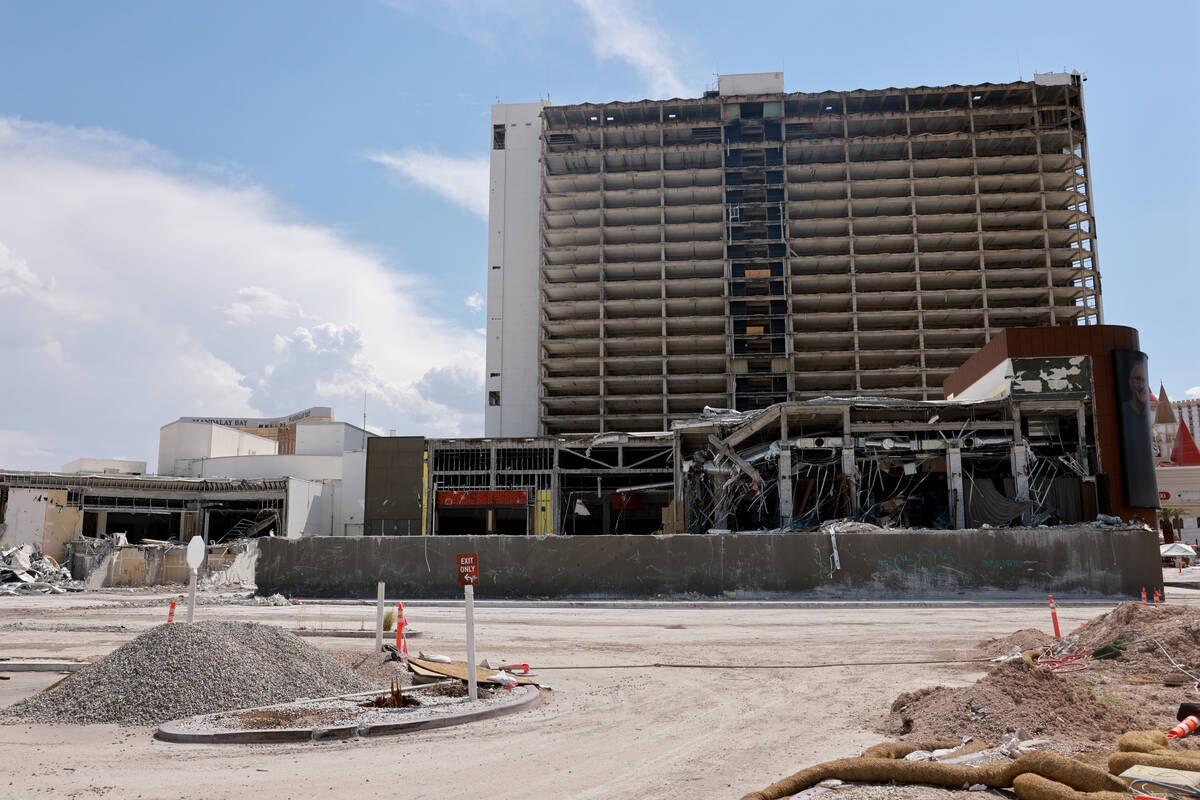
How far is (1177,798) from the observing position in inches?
219

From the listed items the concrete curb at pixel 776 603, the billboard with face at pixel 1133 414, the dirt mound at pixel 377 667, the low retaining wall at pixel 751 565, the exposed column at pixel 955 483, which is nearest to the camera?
the dirt mound at pixel 377 667

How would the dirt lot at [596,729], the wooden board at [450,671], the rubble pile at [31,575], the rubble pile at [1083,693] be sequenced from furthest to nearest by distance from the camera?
the rubble pile at [31,575], the wooden board at [450,671], the rubble pile at [1083,693], the dirt lot at [596,729]

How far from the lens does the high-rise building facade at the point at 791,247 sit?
82.8 metres

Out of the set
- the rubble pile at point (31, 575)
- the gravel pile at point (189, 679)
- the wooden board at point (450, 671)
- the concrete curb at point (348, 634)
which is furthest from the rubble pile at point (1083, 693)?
the rubble pile at point (31, 575)

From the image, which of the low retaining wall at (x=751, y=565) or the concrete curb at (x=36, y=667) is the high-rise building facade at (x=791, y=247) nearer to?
the low retaining wall at (x=751, y=565)

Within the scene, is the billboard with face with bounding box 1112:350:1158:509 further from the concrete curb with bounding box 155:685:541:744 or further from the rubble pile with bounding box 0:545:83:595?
the rubble pile with bounding box 0:545:83:595

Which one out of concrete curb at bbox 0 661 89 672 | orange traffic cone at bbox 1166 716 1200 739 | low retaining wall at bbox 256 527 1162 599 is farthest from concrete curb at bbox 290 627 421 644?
orange traffic cone at bbox 1166 716 1200 739

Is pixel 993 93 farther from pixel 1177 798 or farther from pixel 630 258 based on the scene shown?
pixel 1177 798

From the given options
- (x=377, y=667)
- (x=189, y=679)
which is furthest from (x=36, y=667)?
(x=377, y=667)

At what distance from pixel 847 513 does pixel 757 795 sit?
32.1 m

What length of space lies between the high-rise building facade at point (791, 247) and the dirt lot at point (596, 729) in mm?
62735

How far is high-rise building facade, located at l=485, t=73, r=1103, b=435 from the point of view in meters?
82.8

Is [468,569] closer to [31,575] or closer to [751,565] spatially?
[751,565]

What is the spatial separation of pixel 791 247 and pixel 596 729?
260 ft
